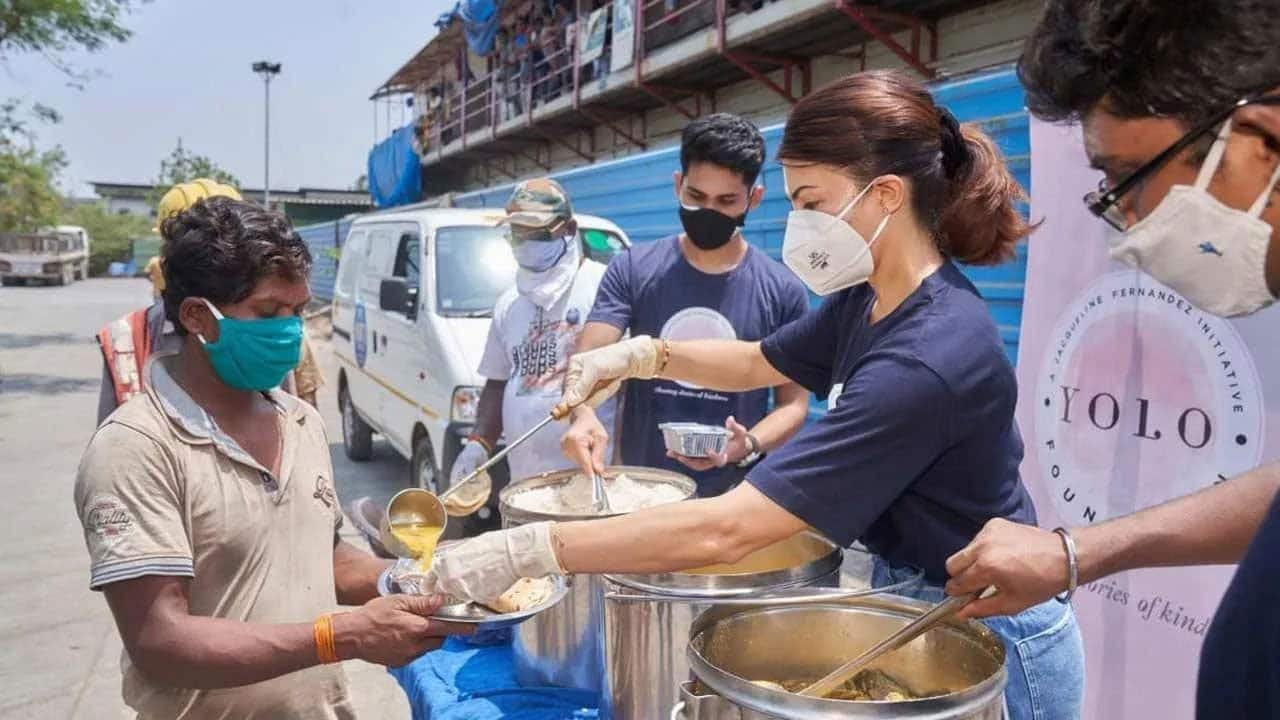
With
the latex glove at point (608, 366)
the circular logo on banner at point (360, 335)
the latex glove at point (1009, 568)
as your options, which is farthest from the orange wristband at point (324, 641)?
the circular logo on banner at point (360, 335)

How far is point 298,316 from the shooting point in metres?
1.85

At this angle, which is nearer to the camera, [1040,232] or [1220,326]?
[1220,326]

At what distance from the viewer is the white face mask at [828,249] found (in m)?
1.63

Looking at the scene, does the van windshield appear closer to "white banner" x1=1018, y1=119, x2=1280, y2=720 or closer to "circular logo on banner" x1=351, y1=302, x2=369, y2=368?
"circular logo on banner" x1=351, y1=302, x2=369, y2=368

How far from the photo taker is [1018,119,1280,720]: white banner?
2.20m

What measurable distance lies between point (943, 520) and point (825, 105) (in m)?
0.74

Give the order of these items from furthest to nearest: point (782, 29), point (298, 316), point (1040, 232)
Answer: point (782, 29)
point (1040, 232)
point (298, 316)

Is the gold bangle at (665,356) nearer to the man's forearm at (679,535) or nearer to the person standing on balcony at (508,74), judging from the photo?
the man's forearm at (679,535)

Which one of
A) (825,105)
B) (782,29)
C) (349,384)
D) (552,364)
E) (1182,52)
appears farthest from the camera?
(782,29)

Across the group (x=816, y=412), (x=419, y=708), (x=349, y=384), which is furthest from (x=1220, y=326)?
(x=349, y=384)

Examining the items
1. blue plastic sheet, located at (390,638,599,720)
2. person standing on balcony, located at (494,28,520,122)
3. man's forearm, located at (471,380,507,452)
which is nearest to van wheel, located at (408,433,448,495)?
man's forearm, located at (471,380,507,452)

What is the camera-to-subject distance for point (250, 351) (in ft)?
5.55

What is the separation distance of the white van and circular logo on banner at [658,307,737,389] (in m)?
1.78

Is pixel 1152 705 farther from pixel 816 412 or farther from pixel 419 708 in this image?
pixel 816 412
